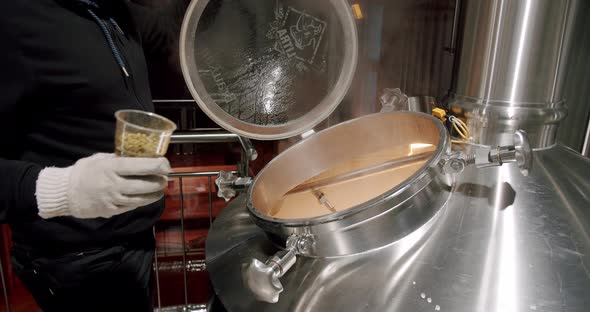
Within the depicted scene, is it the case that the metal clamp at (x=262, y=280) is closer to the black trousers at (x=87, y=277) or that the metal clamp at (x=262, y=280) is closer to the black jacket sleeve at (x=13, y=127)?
the black jacket sleeve at (x=13, y=127)

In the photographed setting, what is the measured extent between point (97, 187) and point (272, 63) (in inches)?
24.9

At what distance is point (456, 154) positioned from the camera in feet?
2.85

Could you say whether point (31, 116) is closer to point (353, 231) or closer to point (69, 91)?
point (69, 91)

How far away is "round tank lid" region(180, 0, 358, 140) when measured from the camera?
106 cm

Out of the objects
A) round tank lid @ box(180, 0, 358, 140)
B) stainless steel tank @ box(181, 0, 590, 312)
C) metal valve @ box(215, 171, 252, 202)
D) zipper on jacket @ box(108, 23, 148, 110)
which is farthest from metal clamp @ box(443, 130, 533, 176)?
zipper on jacket @ box(108, 23, 148, 110)

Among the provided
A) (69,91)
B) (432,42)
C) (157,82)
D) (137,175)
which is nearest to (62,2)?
(69,91)

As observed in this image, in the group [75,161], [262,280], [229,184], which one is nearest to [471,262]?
[262,280]

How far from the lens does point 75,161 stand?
3.34ft

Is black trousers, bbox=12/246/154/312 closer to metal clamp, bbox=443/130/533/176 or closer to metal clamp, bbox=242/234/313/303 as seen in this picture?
metal clamp, bbox=242/234/313/303

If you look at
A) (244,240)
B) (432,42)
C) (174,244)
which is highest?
(432,42)

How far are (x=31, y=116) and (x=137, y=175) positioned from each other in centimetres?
42

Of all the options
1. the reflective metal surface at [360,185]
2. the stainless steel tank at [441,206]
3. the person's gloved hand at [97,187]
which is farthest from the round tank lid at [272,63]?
the person's gloved hand at [97,187]

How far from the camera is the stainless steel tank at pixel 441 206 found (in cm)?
72

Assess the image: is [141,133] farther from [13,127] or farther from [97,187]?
[13,127]
